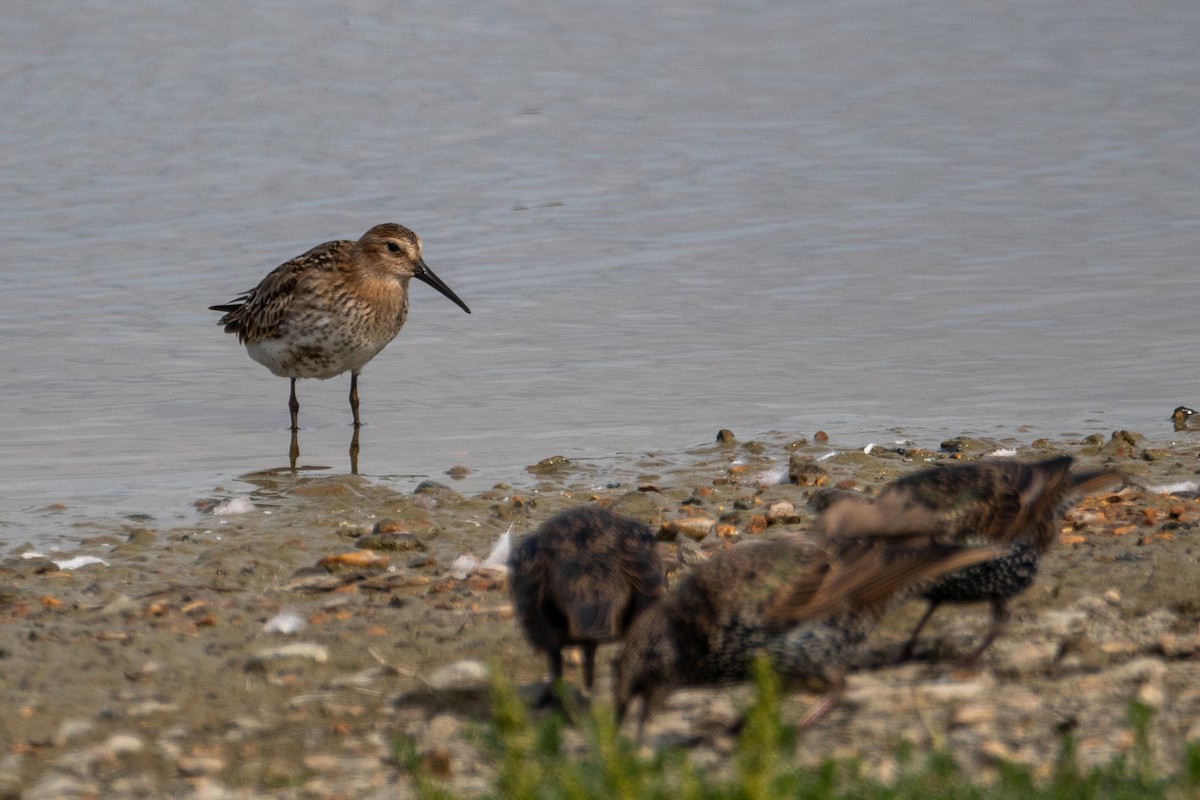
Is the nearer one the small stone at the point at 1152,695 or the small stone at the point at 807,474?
the small stone at the point at 1152,695

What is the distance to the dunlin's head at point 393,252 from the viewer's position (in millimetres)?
11930

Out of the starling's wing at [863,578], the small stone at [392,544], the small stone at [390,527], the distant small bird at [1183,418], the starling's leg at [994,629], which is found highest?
the distant small bird at [1183,418]

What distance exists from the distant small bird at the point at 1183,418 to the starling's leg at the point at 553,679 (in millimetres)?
5768

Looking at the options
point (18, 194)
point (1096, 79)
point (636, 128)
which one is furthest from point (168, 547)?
point (1096, 79)

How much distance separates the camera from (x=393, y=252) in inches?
472

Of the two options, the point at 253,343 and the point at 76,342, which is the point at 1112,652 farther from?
the point at 76,342

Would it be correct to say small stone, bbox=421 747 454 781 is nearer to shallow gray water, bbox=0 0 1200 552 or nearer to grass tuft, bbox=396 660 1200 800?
grass tuft, bbox=396 660 1200 800

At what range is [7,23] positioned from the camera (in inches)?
963

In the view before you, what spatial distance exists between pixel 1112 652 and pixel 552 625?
6.61ft

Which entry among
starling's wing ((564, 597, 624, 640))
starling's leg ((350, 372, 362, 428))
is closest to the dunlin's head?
starling's leg ((350, 372, 362, 428))

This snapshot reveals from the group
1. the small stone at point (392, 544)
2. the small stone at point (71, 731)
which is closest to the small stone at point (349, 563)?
the small stone at point (392, 544)

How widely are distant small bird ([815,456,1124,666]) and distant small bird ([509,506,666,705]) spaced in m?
0.67

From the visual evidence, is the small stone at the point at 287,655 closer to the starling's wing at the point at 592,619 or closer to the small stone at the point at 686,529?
the starling's wing at the point at 592,619

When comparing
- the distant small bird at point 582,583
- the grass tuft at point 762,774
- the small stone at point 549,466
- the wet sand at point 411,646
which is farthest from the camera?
the small stone at point 549,466
